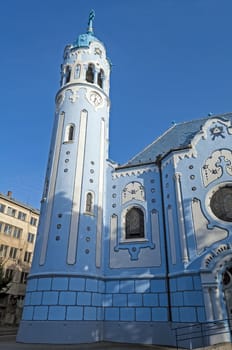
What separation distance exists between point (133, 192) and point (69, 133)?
667cm

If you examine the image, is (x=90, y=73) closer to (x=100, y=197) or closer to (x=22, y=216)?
(x=100, y=197)

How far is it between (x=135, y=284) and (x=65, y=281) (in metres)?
4.18

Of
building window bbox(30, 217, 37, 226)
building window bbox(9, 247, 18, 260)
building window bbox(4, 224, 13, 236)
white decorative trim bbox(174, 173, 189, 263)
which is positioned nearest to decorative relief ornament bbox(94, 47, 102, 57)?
white decorative trim bbox(174, 173, 189, 263)

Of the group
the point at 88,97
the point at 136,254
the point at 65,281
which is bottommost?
the point at 65,281

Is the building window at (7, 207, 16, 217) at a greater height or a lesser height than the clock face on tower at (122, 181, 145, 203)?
greater

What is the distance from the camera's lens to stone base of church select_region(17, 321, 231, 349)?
14125 mm

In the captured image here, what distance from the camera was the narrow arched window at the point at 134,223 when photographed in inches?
714

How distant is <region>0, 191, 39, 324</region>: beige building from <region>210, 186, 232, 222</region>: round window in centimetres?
2508

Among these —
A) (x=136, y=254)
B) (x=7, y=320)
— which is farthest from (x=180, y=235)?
(x=7, y=320)

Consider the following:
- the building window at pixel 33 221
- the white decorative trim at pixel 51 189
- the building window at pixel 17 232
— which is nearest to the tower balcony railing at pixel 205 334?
the white decorative trim at pixel 51 189

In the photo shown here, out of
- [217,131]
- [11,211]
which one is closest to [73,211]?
[217,131]

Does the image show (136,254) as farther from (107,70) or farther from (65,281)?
(107,70)

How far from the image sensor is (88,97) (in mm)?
22234

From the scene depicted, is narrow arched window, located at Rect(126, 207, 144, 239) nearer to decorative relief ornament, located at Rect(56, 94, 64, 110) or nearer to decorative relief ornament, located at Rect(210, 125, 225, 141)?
decorative relief ornament, located at Rect(210, 125, 225, 141)
